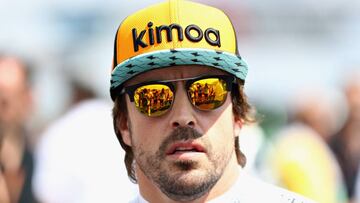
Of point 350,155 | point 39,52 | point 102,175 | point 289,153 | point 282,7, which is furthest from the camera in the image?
point 282,7

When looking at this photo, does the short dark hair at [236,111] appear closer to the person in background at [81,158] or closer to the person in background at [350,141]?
the person in background at [81,158]

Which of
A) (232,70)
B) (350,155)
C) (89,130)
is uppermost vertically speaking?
(232,70)

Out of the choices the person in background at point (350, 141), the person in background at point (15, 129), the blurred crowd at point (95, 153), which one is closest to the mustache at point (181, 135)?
the blurred crowd at point (95, 153)

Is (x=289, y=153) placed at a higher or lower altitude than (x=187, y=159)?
lower

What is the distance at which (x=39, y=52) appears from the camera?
1124cm

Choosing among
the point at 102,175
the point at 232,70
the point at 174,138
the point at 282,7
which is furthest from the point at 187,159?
the point at 282,7

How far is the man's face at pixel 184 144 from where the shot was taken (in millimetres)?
3537

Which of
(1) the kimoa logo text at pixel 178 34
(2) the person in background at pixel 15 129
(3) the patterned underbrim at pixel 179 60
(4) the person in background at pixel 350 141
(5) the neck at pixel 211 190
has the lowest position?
(4) the person in background at pixel 350 141

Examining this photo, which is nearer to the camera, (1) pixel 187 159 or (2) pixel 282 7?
(1) pixel 187 159

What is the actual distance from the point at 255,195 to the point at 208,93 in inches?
16.0

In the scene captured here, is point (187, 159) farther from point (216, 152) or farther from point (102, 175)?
point (102, 175)

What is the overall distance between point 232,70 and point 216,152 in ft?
0.98

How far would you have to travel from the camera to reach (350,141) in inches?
338

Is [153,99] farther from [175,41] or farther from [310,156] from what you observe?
[310,156]
